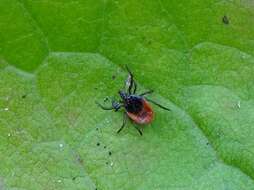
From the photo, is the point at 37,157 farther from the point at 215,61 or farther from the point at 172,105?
the point at 215,61

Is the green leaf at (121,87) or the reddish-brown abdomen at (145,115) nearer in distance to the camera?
the green leaf at (121,87)

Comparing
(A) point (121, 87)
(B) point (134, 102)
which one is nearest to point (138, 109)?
Result: (B) point (134, 102)

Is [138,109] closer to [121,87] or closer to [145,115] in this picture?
[145,115]

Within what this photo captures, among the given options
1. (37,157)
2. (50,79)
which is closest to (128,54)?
(50,79)

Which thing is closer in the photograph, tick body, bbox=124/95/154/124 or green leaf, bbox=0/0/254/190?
green leaf, bbox=0/0/254/190
